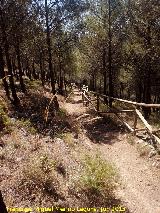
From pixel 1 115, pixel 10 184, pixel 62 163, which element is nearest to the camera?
pixel 10 184

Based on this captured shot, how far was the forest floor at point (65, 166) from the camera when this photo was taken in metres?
9.17

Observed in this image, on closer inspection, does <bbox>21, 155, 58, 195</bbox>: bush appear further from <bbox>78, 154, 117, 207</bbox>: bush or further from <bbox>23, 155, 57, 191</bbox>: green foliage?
<bbox>78, 154, 117, 207</bbox>: bush

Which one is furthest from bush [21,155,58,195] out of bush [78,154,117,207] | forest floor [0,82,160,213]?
bush [78,154,117,207]

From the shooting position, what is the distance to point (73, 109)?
83.4 feet

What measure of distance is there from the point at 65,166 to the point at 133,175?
2708 mm

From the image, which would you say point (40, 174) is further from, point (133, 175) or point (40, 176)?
point (133, 175)

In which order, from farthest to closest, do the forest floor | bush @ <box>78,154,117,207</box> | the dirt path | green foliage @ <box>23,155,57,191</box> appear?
1. the dirt path
2. bush @ <box>78,154,117,207</box>
3. green foliage @ <box>23,155,57,191</box>
4. the forest floor

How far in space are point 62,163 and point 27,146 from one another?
158 cm

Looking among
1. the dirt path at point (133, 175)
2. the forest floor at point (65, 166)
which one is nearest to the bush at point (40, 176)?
the forest floor at point (65, 166)

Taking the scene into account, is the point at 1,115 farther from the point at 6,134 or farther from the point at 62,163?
the point at 62,163

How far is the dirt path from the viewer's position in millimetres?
10297

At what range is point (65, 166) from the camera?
37.1 feet

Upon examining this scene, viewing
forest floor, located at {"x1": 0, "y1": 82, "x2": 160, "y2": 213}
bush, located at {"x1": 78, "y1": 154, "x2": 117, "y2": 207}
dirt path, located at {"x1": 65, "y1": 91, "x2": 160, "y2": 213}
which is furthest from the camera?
dirt path, located at {"x1": 65, "y1": 91, "x2": 160, "y2": 213}

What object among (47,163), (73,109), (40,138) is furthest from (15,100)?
(47,163)
